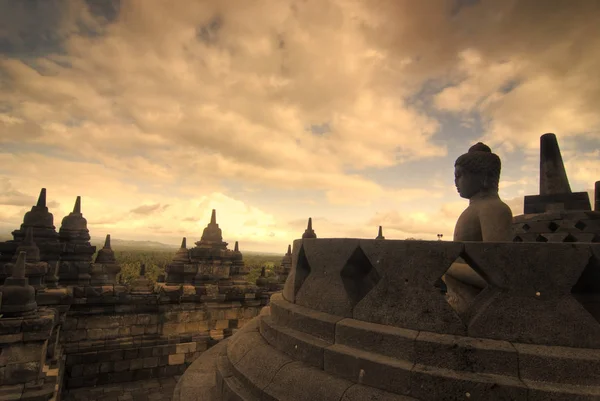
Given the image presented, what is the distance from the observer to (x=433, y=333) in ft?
7.28

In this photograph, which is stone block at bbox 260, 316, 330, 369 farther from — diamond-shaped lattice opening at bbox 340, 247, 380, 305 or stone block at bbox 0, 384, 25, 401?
stone block at bbox 0, 384, 25, 401

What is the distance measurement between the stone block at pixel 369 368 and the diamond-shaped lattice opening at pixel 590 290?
4.73ft

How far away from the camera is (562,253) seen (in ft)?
7.03

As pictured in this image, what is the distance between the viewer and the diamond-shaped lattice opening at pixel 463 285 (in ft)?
8.61

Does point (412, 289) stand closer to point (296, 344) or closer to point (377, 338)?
point (377, 338)

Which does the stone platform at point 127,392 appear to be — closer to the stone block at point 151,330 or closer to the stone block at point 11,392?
the stone block at point 151,330

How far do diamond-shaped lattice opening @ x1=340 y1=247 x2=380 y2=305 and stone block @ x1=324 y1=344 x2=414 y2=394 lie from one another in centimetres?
53

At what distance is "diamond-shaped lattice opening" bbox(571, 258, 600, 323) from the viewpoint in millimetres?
2295

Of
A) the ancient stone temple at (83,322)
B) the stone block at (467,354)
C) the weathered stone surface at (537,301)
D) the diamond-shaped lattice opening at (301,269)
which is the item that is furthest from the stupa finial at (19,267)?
the weathered stone surface at (537,301)

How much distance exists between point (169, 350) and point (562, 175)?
9881mm

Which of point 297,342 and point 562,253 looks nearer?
point 562,253

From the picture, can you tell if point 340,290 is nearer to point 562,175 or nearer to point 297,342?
point 297,342

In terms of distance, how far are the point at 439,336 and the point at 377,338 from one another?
423mm

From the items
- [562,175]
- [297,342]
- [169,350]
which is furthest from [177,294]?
[562,175]
